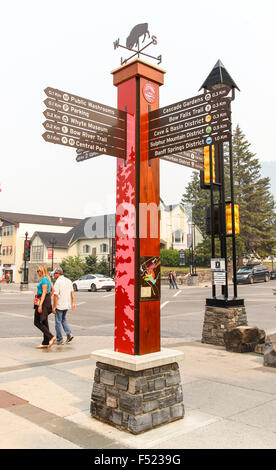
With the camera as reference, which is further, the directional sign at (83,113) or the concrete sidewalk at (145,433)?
the directional sign at (83,113)

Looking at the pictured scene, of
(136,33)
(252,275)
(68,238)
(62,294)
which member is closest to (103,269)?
(252,275)

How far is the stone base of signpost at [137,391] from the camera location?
3924mm

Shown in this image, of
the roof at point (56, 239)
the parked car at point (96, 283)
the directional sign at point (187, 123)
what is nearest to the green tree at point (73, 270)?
the roof at point (56, 239)

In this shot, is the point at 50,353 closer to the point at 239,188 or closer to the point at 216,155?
the point at 216,155

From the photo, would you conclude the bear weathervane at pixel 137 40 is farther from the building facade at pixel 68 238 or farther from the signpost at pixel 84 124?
the building facade at pixel 68 238

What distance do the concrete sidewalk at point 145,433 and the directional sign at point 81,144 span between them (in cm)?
304

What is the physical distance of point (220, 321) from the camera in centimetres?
883

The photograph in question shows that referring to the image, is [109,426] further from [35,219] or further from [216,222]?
[35,219]

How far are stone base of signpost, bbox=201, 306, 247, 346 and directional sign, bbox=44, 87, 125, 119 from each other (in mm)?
5695

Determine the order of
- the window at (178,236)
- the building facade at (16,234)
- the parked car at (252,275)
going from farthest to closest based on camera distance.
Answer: the building facade at (16,234)
the window at (178,236)
the parked car at (252,275)

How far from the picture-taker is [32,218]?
232 ft

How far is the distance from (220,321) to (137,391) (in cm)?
528

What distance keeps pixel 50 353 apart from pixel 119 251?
4.42 m

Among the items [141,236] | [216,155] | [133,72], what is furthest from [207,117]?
[216,155]
